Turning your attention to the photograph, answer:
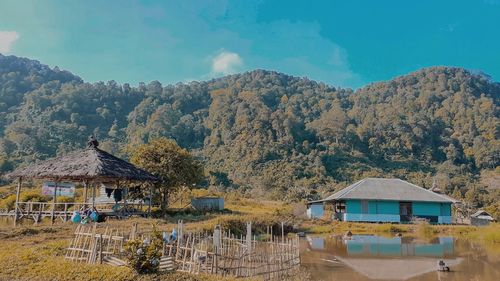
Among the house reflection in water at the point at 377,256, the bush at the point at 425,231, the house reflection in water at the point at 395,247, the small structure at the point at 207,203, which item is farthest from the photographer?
the small structure at the point at 207,203

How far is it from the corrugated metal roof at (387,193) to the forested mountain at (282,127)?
9.64 meters

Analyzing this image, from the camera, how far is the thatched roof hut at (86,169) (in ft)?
62.7

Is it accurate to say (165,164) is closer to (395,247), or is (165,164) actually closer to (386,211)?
(395,247)

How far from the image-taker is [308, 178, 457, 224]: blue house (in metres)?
33.3

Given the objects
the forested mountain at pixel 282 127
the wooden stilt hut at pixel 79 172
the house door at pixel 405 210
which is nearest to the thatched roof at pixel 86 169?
the wooden stilt hut at pixel 79 172

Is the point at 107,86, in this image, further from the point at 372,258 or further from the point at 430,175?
the point at 372,258

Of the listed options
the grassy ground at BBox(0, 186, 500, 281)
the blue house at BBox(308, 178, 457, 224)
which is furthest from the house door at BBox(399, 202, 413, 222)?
the grassy ground at BBox(0, 186, 500, 281)

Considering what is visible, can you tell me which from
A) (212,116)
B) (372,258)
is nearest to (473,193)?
(372,258)

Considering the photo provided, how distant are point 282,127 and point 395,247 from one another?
47264mm

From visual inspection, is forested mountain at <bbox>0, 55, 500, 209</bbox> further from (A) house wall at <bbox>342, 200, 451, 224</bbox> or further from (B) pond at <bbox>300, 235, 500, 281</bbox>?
(B) pond at <bbox>300, 235, 500, 281</bbox>

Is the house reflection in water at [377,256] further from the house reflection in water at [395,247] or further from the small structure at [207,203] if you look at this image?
the small structure at [207,203]

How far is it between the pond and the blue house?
7.99 m

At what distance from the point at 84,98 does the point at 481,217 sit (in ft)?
232

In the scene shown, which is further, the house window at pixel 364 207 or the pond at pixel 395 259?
the house window at pixel 364 207
